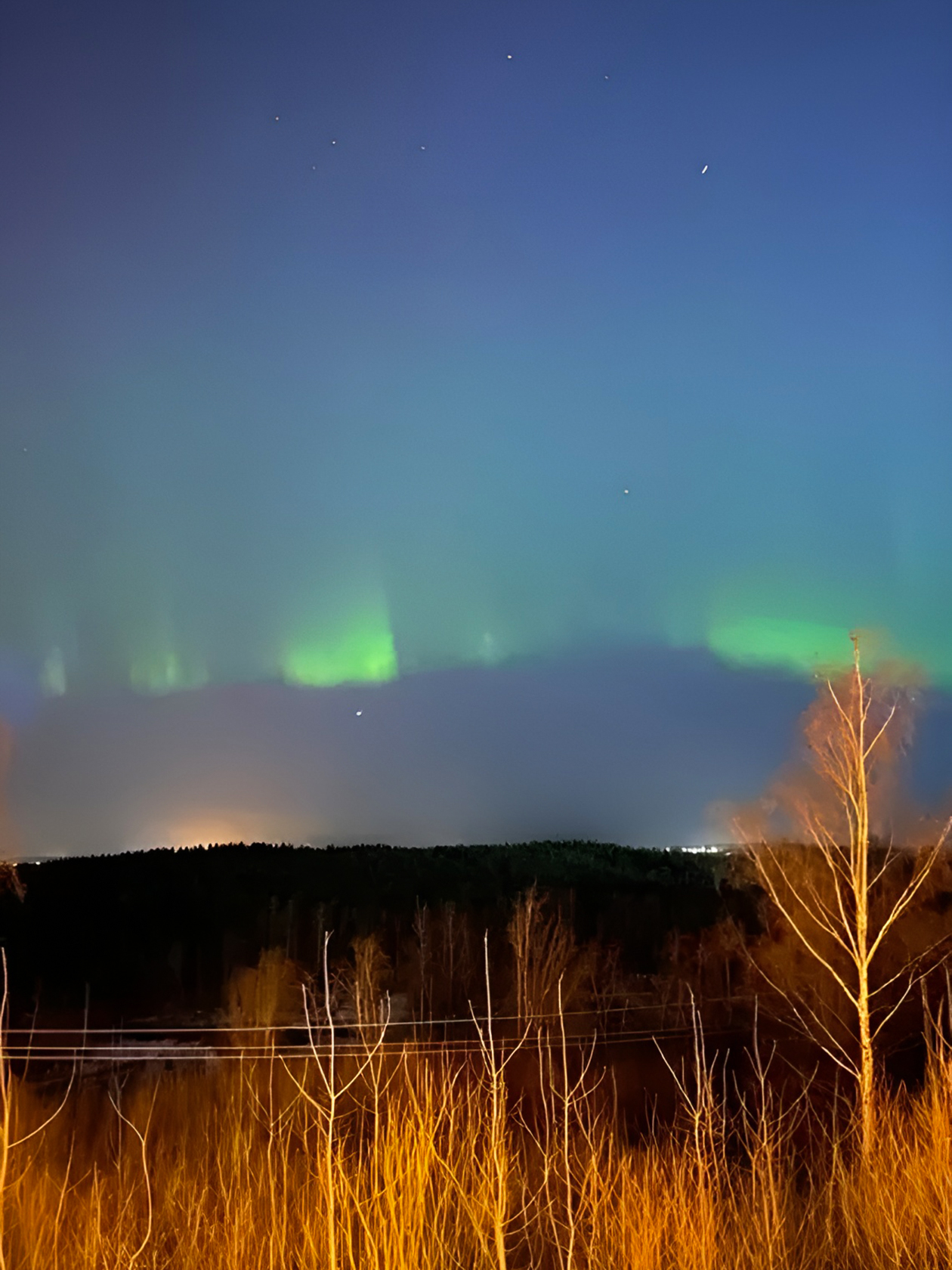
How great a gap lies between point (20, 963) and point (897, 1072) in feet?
64.4

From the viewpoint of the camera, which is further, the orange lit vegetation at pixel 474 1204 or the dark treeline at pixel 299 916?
the dark treeline at pixel 299 916

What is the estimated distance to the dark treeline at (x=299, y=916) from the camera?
2336 cm

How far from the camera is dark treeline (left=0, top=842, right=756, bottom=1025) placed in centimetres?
2336

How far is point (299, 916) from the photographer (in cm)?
3322

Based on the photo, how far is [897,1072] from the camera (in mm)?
13914

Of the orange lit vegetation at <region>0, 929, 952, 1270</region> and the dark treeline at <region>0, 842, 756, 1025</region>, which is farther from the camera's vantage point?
the dark treeline at <region>0, 842, 756, 1025</region>

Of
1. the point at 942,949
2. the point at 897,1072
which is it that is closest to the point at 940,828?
the point at 897,1072

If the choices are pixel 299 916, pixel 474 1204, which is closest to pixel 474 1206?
pixel 474 1204

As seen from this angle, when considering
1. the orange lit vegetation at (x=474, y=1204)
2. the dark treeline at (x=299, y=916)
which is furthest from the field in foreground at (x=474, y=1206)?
the dark treeline at (x=299, y=916)

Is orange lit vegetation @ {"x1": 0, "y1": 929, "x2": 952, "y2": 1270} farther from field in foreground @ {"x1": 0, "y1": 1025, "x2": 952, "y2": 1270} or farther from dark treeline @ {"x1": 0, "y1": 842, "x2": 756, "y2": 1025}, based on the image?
dark treeline @ {"x1": 0, "y1": 842, "x2": 756, "y2": 1025}

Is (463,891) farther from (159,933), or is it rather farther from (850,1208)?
(850,1208)

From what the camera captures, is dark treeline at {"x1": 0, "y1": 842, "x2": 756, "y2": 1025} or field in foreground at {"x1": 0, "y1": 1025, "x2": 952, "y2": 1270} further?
dark treeline at {"x1": 0, "y1": 842, "x2": 756, "y2": 1025}

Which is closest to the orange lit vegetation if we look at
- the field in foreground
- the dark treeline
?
the field in foreground

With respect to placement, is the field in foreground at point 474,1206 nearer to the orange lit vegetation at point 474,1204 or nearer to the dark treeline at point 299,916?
the orange lit vegetation at point 474,1204
